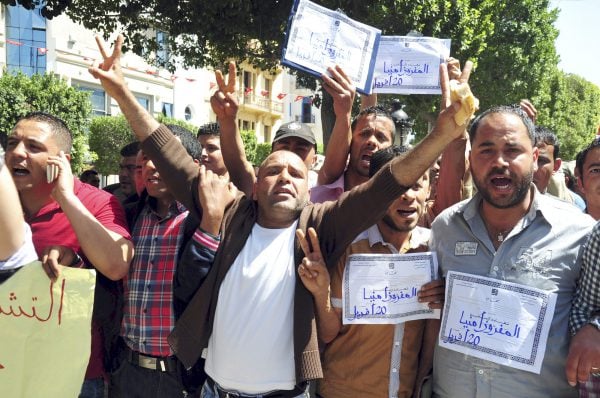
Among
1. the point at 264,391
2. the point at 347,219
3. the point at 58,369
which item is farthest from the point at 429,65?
the point at 58,369

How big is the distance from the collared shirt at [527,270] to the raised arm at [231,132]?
4.15 feet

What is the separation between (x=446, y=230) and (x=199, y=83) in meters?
32.8

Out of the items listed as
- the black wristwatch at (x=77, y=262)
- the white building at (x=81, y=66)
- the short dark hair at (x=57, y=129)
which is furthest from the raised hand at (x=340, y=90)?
the white building at (x=81, y=66)

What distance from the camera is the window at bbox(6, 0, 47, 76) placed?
1001 inches

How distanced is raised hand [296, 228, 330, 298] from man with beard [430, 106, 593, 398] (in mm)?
551

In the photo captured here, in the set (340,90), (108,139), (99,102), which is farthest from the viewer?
(99,102)

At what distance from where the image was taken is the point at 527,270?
230 centimetres

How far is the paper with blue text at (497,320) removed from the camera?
2232 mm

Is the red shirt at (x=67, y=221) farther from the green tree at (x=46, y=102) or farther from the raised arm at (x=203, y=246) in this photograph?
the green tree at (x=46, y=102)

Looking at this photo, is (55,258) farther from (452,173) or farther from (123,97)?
(452,173)

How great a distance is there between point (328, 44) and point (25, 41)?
26037 millimetres

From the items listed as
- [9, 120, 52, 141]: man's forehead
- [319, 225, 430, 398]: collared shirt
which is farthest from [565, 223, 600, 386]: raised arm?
[9, 120, 52, 141]: man's forehead

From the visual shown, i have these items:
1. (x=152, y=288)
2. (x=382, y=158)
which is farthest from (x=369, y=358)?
(x=152, y=288)

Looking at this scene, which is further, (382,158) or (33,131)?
(382,158)
